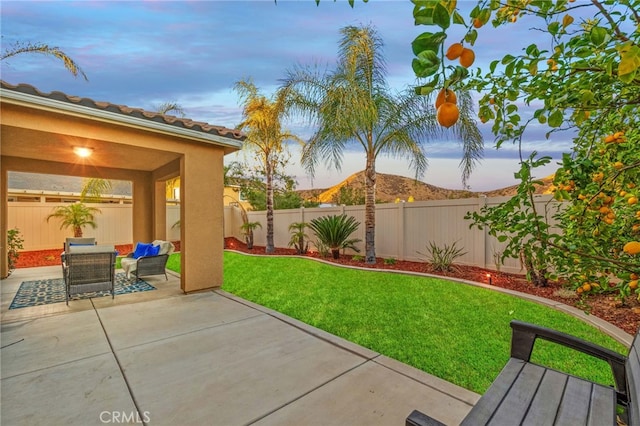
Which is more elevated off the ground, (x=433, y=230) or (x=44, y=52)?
(x=44, y=52)

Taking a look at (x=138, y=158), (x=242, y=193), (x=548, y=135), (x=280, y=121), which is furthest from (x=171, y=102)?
(x=548, y=135)

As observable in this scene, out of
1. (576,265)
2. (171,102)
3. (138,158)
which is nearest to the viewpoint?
(576,265)

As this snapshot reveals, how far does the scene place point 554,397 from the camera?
5.31 feet

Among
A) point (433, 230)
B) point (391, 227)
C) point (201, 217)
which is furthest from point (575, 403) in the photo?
point (391, 227)

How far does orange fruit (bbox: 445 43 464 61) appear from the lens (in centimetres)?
115

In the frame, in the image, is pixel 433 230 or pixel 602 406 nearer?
pixel 602 406

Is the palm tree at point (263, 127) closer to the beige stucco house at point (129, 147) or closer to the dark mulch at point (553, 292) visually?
the beige stucco house at point (129, 147)

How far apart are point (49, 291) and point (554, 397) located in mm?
8540

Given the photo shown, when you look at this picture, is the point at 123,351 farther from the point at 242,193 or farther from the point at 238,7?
the point at 242,193

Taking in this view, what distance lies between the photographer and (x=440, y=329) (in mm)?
3893

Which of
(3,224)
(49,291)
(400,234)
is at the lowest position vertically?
(49,291)

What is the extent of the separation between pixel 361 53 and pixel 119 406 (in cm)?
861

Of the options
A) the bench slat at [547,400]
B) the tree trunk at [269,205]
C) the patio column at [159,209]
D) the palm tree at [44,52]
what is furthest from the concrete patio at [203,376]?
the tree trunk at [269,205]

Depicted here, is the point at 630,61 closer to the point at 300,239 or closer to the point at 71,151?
the point at 71,151
